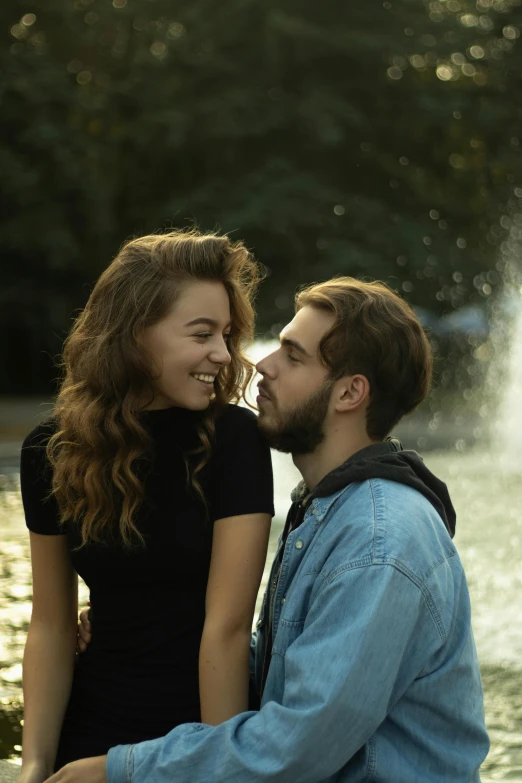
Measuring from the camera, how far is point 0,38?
843 inches

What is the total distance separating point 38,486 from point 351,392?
0.81 meters

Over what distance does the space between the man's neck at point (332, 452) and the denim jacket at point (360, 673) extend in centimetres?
19

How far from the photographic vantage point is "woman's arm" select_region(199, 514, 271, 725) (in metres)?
2.33

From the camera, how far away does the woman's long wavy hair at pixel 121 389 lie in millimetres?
2471

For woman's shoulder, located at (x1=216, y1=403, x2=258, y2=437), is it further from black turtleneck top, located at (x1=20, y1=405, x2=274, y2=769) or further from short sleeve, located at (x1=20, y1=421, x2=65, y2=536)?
short sleeve, located at (x1=20, y1=421, x2=65, y2=536)

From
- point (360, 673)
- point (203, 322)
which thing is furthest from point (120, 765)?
point (203, 322)

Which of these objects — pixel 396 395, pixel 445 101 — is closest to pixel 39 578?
pixel 396 395

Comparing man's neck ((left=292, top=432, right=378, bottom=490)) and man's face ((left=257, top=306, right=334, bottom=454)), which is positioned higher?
man's face ((left=257, top=306, right=334, bottom=454))

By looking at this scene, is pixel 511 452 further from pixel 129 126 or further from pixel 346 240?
pixel 129 126

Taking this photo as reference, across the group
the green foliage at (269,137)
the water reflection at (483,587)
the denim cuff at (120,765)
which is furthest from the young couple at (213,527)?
the green foliage at (269,137)

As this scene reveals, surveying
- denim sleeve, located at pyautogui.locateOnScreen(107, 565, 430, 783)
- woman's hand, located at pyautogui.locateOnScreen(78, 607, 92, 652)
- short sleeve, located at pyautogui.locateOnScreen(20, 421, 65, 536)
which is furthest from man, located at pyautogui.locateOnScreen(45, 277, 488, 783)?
short sleeve, located at pyautogui.locateOnScreen(20, 421, 65, 536)

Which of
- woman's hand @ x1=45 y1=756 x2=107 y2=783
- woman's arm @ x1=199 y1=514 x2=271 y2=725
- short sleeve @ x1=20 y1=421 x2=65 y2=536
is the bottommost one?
woman's hand @ x1=45 y1=756 x2=107 y2=783

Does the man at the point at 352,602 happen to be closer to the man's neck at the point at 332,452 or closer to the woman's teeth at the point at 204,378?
the man's neck at the point at 332,452

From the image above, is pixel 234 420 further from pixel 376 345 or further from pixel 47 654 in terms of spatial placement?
pixel 47 654
